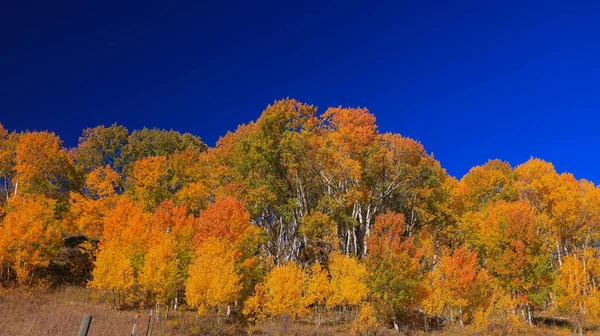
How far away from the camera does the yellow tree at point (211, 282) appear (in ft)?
107

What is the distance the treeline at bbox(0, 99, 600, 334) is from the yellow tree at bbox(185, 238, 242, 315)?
117 millimetres

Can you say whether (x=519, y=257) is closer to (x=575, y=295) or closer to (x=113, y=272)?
(x=575, y=295)

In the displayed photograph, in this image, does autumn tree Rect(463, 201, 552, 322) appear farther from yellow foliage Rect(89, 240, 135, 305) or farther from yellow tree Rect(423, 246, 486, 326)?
yellow foliage Rect(89, 240, 135, 305)

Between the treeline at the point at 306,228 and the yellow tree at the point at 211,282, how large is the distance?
12 centimetres

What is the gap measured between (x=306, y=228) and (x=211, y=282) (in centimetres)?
1172

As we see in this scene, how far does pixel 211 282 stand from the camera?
32750 mm

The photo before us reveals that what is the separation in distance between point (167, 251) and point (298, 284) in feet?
39.1

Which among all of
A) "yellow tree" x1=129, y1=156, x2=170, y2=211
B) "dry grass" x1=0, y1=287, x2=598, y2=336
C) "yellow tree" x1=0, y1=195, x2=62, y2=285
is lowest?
"dry grass" x1=0, y1=287, x2=598, y2=336

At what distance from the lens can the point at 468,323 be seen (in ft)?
135

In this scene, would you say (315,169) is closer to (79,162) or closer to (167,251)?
(167,251)

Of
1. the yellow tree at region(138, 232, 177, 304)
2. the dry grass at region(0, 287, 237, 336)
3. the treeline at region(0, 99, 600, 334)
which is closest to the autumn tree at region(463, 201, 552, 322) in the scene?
A: the treeline at region(0, 99, 600, 334)

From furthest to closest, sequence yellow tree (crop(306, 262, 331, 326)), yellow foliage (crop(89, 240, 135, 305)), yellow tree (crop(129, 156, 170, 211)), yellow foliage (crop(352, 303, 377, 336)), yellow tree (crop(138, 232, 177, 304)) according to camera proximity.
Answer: yellow tree (crop(129, 156, 170, 211))
yellow tree (crop(306, 262, 331, 326))
yellow foliage (crop(352, 303, 377, 336))
yellow foliage (crop(89, 240, 135, 305))
yellow tree (crop(138, 232, 177, 304))

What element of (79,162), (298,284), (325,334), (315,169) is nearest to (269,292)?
(298,284)

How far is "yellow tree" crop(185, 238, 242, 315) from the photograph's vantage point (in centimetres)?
3247
